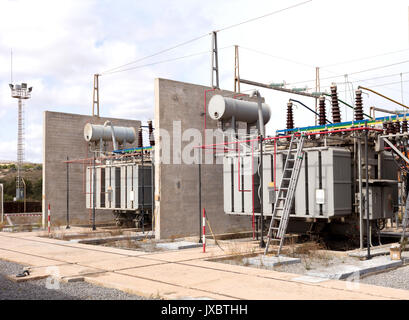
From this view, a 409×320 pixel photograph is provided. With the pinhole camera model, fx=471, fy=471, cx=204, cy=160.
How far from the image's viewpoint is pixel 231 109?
2027 centimetres

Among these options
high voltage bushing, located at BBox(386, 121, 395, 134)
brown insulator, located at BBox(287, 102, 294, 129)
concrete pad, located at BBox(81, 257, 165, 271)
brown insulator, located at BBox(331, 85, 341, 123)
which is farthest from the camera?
brown insulator, located at BBox(287, 102, 294, 129)

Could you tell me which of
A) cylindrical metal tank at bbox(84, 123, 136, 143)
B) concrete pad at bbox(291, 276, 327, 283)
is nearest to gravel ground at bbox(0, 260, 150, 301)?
concrete pad at bbox(291, 276, 327, 283)

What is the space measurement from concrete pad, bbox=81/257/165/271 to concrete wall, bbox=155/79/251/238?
509 cm

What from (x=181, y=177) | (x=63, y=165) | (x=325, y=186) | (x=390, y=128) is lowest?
(x=325, y=186)

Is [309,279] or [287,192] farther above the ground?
[287,192]

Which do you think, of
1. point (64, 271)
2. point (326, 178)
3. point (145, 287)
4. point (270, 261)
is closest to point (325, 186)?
point (326, 178)

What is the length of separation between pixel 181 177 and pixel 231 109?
3627 mm

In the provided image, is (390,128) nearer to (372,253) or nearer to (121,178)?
(372,253)

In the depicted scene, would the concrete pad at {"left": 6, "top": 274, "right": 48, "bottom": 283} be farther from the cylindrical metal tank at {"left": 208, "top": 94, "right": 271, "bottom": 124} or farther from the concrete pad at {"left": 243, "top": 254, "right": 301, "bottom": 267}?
the cylindrical metal tank at {"left": 208, "top": 94, "right": 271, "bottom": 124}

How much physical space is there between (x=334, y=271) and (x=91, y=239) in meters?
11.5

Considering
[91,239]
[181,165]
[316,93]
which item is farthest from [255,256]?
[316,93]

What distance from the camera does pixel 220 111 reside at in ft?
65.8

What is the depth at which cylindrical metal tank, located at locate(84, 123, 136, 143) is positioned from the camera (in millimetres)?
27328
